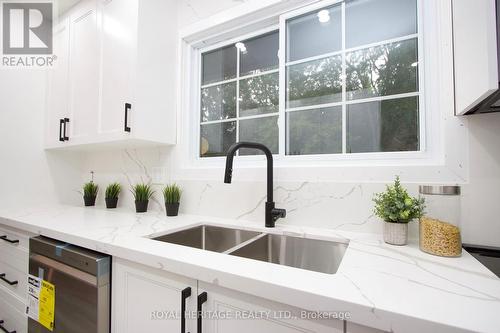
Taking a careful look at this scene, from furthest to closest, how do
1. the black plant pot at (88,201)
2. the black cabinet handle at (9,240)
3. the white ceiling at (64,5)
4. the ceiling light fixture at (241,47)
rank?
1. the black plant pot at (88,201)
2. the white ceiling at (64,5)
3. the ceiling light fixture at (241,47)
4. the black cabinet handle at (9,240)

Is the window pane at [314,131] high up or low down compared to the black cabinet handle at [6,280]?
up

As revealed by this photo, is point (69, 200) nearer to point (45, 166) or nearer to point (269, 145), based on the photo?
point (45, 166)

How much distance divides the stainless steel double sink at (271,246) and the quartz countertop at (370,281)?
77mm

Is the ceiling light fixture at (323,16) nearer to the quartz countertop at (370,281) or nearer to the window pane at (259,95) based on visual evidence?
the window pane at (259,95)

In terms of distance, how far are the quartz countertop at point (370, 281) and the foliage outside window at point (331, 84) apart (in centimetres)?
52

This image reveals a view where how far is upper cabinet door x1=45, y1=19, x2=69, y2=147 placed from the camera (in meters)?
1.80

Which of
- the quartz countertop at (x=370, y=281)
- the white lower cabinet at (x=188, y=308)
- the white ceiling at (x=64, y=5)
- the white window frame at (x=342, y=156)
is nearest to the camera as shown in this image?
the quartz countertop at (x=370, y=281)

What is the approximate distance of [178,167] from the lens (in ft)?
5.30

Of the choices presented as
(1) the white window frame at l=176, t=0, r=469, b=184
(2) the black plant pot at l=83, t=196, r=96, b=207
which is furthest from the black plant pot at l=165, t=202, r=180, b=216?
(2) the black plant pot at l=83, t=196, r=96, b=207

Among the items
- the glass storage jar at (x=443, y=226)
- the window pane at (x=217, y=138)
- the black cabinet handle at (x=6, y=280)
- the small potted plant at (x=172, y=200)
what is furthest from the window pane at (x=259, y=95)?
the black cabinet handle at (x=6, y=280)

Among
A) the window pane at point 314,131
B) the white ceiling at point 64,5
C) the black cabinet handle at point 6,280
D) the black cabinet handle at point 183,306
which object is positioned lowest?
the black cabinet handle at point 6,280

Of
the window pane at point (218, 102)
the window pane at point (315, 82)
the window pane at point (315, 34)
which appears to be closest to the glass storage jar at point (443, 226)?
the window pane at point (315, 82)

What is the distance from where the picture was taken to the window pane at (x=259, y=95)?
144 centimetres

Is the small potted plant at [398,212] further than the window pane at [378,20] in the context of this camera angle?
No
